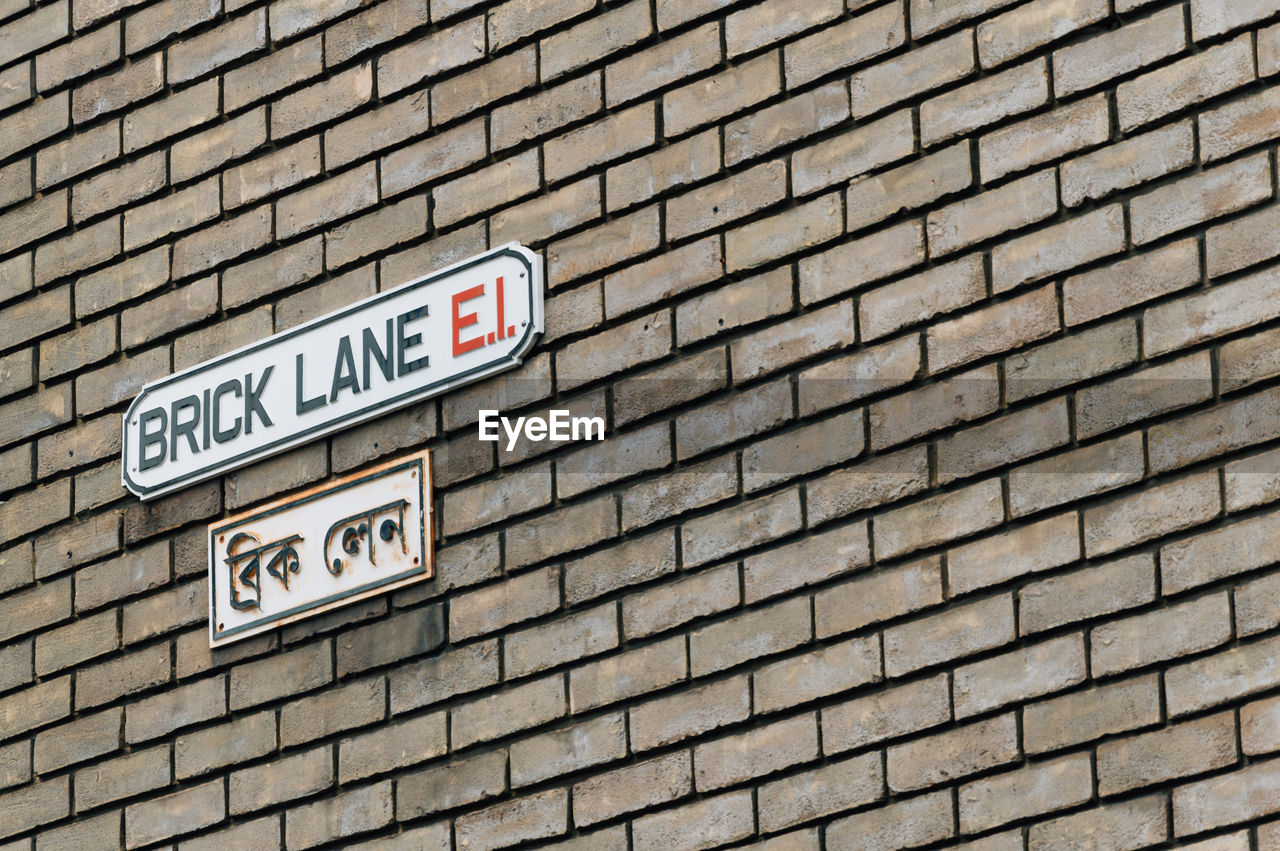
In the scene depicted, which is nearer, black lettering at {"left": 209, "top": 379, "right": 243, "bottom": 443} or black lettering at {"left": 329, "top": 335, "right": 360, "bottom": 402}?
black lettering at {"left": 329, "top": 335, "right": 360, "bottom": 402}

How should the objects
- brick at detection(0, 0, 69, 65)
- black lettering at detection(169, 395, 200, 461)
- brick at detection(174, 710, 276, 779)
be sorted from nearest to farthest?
1. brick at detection(174, 710, 276, 779)
2. black lettering at detection(169, 395, 200, 461)
3. brick at detection(0, 0, 69, 65)

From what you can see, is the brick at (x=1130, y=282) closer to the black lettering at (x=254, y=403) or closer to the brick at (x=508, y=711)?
the brick at (x=508, y=711)

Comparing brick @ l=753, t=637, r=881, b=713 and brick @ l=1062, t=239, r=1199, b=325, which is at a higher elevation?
brick @ l=1062, t=239, r=1199, b=325

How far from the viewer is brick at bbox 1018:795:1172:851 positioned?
5.16m

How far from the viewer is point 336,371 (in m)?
6.59

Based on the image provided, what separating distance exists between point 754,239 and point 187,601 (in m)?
1.84

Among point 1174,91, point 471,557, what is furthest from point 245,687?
point 1174,91

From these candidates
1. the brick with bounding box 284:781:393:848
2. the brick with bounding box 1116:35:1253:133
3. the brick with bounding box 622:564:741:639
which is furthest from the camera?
the brick with bounding box 284:781:393:848

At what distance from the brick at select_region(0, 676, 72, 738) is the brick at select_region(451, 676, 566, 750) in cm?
130

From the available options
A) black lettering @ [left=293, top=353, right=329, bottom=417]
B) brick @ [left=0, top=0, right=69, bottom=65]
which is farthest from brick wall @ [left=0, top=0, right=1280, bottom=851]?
brick @ [left=0, top=0, right=69, bottom=65]

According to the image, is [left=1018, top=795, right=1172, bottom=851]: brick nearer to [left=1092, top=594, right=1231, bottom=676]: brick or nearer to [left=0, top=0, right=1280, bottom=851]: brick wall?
[left=0, top=0, right=1280, bottom=851]: brick wall

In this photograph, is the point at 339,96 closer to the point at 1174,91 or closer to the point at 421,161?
the point at 421,161

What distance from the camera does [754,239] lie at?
19.7ft

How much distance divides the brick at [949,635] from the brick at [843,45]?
136cm
